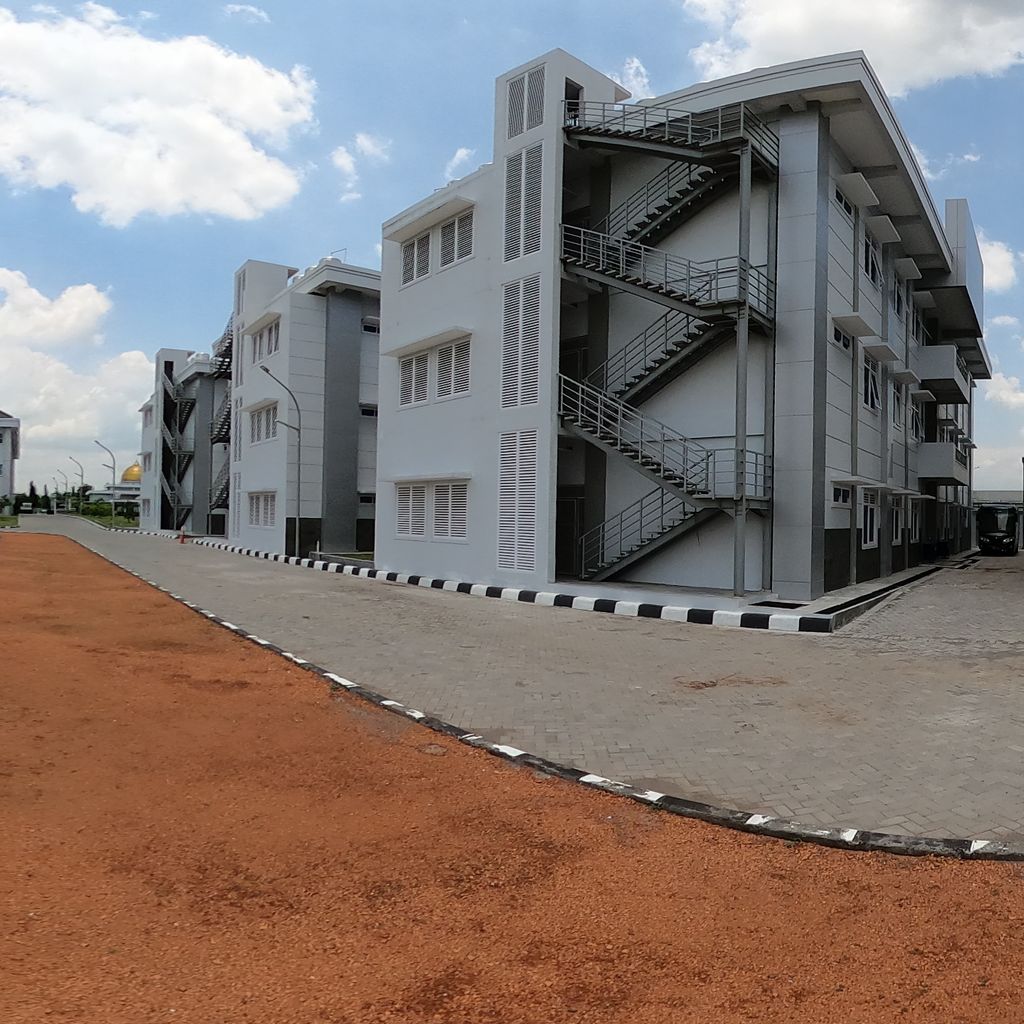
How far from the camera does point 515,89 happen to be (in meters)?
18.3

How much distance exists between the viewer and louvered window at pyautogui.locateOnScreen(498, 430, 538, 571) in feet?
57.9

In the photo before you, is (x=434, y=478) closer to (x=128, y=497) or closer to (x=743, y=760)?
(x=743, y=760)

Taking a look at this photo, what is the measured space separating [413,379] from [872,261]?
12707 millimetres

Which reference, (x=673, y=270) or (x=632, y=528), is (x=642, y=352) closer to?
(x=673, y=270)

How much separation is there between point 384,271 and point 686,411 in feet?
36.5

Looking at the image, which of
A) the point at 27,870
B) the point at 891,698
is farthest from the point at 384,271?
the point at 27,870

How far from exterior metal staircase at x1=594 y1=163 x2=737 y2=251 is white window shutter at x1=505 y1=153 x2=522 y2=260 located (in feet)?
7.46

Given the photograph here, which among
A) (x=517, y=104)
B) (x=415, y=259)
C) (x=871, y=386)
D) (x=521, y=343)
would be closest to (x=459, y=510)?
(x=521, y=343)

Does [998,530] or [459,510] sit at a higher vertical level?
[459,510]

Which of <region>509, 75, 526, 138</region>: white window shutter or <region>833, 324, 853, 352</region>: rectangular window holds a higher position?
<region>509, 75, 526, 138</region>: white window shutter

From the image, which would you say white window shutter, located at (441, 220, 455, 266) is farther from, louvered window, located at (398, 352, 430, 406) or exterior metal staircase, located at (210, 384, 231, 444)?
exterior metal staircase, located at (210, 384, 231, 444)

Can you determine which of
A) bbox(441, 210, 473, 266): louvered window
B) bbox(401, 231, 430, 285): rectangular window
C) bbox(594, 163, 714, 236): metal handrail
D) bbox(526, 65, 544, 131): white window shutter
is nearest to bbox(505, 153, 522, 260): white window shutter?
bbox(526, 65, 544, 131): white window shutter

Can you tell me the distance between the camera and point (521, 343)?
18.0 m

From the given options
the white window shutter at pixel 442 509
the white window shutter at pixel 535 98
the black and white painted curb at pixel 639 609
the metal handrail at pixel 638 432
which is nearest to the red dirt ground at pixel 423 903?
the black and white painted curb at pixel 639 609
